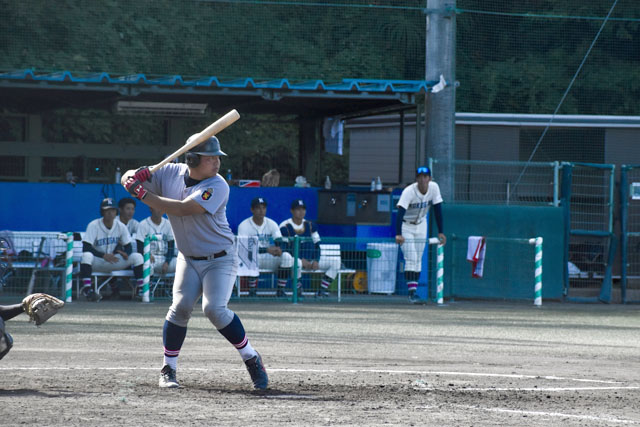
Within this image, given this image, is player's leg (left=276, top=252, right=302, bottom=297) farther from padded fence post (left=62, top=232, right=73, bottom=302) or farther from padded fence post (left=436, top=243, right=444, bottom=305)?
padded fence post (left=62, top=232, right=73, bottom=302)

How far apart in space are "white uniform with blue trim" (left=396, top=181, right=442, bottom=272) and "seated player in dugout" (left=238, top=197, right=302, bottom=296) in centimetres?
175

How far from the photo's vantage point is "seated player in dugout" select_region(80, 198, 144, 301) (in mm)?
15289

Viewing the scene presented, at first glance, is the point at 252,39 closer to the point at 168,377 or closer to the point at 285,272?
the point at 285,272

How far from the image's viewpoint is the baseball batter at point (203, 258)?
7461 millimetres

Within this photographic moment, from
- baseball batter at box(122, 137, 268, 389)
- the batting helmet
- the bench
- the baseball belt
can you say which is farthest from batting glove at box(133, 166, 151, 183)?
the bench

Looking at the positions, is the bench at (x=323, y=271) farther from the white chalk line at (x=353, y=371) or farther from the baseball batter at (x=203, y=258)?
the baseball batter at (x=203, y=258)

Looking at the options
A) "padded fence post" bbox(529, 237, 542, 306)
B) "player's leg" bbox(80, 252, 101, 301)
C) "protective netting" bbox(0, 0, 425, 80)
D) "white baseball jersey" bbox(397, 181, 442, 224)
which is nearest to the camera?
Result: "player's leg" bbox(80, 252, 101, 301)

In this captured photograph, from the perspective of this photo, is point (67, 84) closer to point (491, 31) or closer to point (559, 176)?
point (559, 176)

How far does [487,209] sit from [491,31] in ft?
39.4

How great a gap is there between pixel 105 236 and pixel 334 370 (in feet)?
24.6

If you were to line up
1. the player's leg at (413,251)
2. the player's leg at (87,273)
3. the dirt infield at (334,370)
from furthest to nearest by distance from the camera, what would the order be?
the player's leg at (413,251) → the player's leg at (87,273) → the dirt infield at (334,370)

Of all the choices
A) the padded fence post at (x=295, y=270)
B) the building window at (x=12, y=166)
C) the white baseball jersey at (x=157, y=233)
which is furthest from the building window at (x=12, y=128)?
the padded fence post at (x=295, y=270)

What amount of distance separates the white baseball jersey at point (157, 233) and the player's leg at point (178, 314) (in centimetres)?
797

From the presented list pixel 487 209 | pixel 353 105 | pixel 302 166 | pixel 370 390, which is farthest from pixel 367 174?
pixel 370 390
